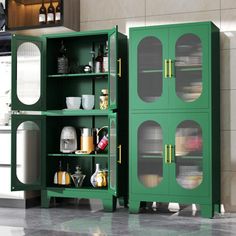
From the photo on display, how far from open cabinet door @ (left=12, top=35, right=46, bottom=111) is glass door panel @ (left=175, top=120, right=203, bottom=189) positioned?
1.43 m

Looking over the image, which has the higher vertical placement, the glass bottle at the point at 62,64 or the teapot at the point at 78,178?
the glass bottle at the point at 62,64

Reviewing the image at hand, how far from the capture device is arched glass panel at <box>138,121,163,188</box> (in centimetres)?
490

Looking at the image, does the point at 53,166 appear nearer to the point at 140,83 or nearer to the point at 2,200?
the point at 2,200

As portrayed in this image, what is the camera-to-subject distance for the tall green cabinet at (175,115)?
15.5 feet

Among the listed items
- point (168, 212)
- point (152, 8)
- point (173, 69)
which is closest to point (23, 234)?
point (168, 212)

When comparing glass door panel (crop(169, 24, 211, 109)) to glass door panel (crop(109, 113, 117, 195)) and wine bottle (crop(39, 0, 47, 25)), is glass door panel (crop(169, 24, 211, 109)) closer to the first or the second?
glass door panel (crop(109, 113, 117, 195))

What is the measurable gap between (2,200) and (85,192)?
89 centimetres

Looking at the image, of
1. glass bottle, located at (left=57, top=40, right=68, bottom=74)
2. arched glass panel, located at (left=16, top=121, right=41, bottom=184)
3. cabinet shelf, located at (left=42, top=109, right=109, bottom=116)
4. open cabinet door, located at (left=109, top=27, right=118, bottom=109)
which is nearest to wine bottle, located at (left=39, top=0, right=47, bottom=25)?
glass bottle, located at (left=57, top=40, right=68, bottom=74)

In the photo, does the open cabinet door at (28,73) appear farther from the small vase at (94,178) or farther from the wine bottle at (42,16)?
the small vase at (94,178)

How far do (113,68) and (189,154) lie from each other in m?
1.06

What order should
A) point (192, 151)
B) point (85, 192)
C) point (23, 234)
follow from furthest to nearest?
1. point (85, 192)
2. point (192, 151)
3. point (23, 234)

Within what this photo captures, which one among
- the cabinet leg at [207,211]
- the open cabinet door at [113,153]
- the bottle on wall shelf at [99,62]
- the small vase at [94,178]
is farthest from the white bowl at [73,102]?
the cabinet leg at [207,211]

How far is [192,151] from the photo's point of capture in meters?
4.80

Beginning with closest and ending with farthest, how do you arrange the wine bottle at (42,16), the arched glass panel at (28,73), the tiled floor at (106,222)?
1. the tiled floor at (106,222)
2. the arched glass panel at (28,73)
3. the wine bottle at (42,16)
